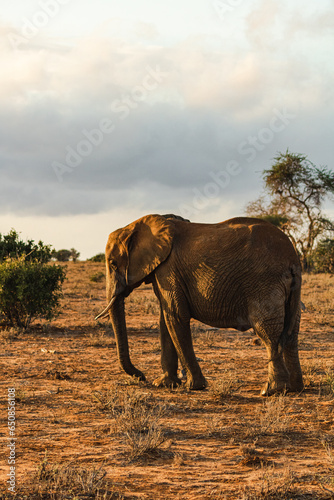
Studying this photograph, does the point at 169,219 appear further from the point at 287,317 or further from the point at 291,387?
the point at 291,387

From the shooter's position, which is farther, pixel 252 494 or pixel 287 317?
pixel 287 317

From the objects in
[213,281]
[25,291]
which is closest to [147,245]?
[213,281]

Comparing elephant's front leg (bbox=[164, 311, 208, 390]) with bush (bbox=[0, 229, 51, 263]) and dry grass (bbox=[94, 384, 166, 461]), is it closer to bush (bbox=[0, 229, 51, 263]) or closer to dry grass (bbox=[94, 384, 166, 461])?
dry grass (bbox=[94, 384, 166, 461])

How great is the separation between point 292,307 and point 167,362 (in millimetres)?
2103

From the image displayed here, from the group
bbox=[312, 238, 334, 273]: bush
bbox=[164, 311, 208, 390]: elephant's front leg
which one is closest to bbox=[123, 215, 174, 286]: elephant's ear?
bbox=[164, 311, 208, 390]: elephant's front leg

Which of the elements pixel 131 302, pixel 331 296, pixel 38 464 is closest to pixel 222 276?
pixel 38 464

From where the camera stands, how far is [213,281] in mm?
7688

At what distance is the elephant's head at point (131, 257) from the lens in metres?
7.95

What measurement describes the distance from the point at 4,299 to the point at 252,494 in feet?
Answer: 35.6

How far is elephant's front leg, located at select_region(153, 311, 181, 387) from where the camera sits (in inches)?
326

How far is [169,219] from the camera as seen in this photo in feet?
27.2

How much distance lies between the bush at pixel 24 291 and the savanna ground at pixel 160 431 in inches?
108

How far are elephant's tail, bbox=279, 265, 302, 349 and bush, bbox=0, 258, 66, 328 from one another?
806cm

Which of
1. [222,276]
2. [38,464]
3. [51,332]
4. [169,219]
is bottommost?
[38,464]
